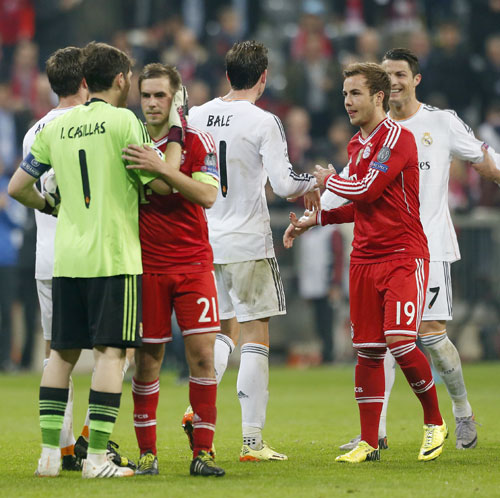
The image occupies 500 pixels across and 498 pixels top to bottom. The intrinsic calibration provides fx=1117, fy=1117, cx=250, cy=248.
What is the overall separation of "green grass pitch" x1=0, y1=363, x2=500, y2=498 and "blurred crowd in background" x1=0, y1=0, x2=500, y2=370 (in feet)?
9.67

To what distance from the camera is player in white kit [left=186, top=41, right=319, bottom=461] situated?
22.3ft

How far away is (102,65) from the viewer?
18.9 feet

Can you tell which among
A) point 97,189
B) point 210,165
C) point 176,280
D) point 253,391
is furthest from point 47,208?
point 253,391

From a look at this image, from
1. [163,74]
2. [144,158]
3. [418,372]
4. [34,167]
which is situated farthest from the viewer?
[418,372]

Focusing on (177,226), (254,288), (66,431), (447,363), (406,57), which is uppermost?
(406,57)

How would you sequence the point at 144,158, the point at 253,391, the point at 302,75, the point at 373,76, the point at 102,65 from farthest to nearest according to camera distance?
the point at 302,75
the point at 253,391
the point at 373,76
the point at 102,65
the point at 144,158

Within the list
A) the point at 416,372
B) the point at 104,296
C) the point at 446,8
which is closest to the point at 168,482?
the point at 104,296

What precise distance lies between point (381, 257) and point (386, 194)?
38 cm

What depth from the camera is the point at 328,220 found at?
7.05 meters

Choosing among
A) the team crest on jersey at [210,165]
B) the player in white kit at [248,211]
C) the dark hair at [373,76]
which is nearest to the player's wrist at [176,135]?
the team crest on jersey at [210,165]

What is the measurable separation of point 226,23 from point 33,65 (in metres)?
3.24

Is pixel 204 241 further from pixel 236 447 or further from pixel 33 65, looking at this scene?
pixel 33 65

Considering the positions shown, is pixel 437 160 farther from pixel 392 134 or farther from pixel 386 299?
pixel 386 299

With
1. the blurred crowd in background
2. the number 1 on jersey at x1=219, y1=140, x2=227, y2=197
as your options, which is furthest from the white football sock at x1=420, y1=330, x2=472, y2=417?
the blurred crowd in background
